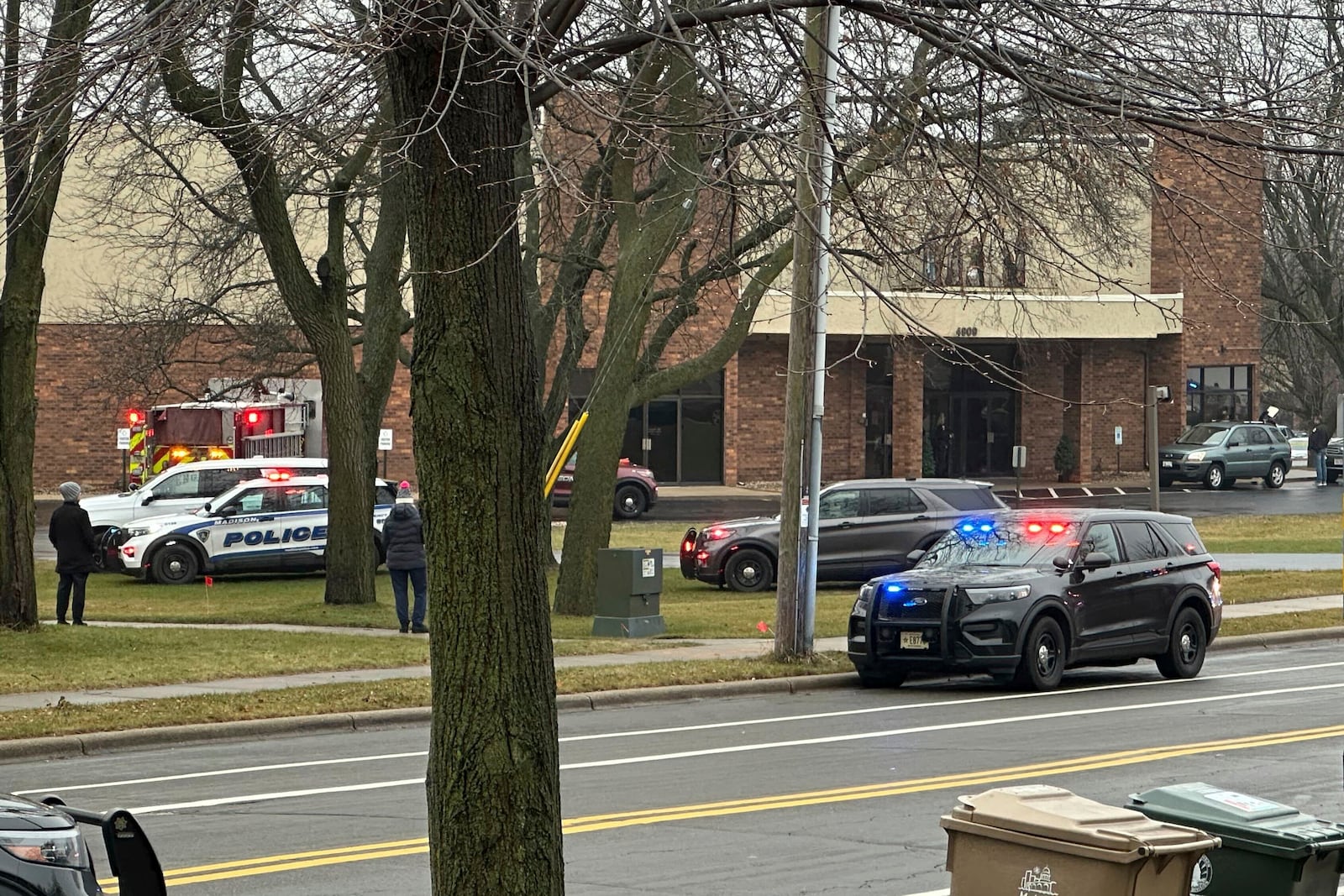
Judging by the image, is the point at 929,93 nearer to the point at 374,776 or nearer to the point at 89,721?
the point at 374,776

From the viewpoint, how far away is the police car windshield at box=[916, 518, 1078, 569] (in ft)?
57.3

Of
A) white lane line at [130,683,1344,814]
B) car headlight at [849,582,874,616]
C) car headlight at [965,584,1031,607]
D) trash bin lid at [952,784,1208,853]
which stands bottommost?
white lane line at [130,683,1344,814]

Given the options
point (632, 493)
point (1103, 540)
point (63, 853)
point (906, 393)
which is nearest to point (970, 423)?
point (906, 393)

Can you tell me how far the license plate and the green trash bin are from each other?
11.3 m

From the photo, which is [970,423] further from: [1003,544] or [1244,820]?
[1244,820]

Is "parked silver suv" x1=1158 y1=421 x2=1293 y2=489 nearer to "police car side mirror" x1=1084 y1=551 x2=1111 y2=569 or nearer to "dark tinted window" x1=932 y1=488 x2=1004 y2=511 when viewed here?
"dark tinted window" x1=932 y1=488 x2=1004 y2=511

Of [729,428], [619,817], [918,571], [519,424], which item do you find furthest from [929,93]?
[729,428]

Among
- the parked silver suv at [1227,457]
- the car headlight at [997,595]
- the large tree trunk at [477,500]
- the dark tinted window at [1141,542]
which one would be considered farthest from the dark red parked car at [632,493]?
the large tree trunk at [477,500]

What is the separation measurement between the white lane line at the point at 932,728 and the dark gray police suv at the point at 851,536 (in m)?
10.7

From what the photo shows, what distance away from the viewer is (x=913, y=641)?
55.3 ft

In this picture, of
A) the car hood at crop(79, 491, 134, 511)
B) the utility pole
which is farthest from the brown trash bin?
the car hood at crop(79, 491, 134, 511)

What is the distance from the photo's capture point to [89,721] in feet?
45.9

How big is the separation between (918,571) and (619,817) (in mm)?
7956

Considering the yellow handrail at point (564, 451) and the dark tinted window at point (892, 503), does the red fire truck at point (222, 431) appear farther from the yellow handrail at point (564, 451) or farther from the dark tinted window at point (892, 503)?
the dark tinted window at point (892, 503)
